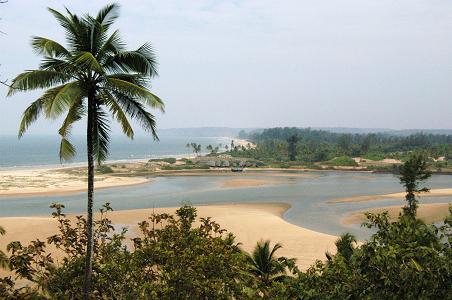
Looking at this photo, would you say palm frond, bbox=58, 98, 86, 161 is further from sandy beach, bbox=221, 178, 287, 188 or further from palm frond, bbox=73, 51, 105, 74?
sandy beach, bbox=221, 178, 287, 188

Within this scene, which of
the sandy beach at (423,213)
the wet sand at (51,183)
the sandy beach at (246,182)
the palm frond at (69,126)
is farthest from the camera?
the sandy beach at (246,182)

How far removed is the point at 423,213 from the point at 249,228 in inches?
894

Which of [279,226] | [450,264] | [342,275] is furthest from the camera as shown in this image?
[279,226]

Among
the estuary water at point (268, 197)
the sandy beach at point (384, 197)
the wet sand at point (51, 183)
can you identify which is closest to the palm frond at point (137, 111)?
the estuary water at point (268, 197)

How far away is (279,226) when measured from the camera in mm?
41062

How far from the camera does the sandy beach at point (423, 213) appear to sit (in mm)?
45312

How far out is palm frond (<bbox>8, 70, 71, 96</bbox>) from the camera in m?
11.6

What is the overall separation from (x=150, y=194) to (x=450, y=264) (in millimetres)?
63522

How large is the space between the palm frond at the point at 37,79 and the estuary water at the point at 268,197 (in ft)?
106

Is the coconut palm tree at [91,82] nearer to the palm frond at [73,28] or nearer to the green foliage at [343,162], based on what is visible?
the palm frond at [73,28]

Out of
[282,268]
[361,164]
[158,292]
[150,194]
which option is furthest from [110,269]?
[361,164]

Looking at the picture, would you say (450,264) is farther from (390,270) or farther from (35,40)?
(35,40)

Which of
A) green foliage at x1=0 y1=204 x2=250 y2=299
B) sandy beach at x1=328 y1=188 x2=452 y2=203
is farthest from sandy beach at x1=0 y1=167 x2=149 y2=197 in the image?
green foliage at x1=0 y1=204 x2=250 y2=299

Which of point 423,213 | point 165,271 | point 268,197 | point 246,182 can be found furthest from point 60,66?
point 246,182
